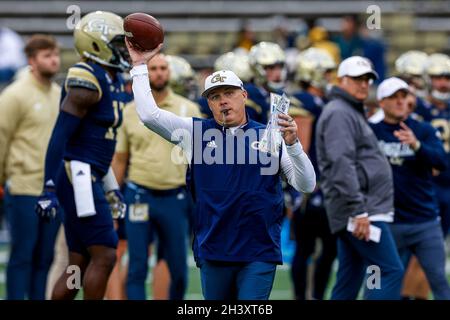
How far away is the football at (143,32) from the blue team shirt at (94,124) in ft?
3.17

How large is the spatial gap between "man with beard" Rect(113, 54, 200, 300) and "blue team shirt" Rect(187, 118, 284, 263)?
2.54 meters

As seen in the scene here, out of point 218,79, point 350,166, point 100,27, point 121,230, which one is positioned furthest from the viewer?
point 121,230

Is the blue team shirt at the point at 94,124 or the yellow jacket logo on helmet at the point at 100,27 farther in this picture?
the yellow jacket logo on helmet at the point at 100,27

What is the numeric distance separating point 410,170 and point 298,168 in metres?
2.39

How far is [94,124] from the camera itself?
23.3ft

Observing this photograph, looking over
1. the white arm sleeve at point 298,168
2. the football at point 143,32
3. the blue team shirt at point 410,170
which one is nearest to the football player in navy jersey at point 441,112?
the blue team shirt at point 410,170

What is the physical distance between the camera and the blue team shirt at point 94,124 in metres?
7.05

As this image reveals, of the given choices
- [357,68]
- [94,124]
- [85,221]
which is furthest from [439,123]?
[85,221]

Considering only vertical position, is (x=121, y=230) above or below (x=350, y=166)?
below

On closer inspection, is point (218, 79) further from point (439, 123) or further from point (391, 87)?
point (439, 123)

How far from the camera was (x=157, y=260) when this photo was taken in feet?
31.4

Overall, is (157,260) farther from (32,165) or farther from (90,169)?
(90,169)

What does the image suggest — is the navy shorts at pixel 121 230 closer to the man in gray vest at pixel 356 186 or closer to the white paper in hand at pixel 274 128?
the man in gray vest at pixel 356 186
